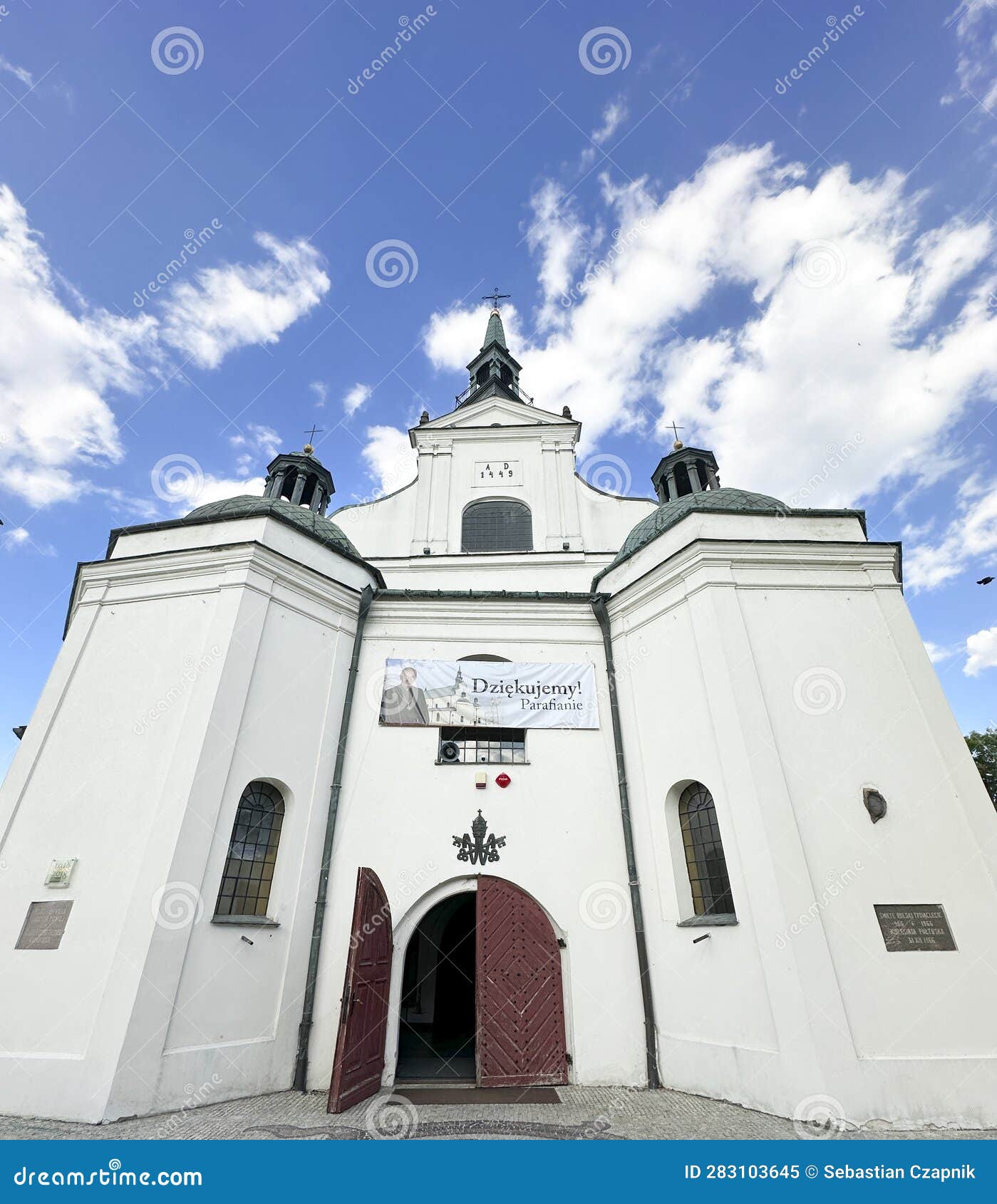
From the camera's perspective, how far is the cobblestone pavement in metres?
5.68

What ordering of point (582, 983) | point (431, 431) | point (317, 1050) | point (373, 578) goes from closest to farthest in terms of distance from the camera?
point (317, 1050) < point (582, 983) < point (373, 578) < point (431, 431)

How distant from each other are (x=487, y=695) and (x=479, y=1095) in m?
5.08

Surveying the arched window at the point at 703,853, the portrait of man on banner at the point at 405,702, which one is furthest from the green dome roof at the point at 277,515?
the arched window at the point at 703,853

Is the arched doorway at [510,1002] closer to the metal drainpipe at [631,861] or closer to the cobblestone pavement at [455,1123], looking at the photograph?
the cobblestone pavement at [455,1123]

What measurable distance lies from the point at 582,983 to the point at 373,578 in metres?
7.14

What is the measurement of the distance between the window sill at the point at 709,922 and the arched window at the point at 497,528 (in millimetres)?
8407

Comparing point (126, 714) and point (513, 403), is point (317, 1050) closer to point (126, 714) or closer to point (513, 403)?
point (126, 714)

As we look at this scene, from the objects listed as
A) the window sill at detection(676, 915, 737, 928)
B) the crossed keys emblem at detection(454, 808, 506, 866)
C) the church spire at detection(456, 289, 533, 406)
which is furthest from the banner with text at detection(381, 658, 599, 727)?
the church spire at detection(456, 289, 533, 406)

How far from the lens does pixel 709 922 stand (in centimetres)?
732

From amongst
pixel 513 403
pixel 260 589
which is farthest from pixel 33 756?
pixel 513 403

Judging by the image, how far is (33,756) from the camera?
800 centimetres

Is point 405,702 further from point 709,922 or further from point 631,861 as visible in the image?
point 709,922

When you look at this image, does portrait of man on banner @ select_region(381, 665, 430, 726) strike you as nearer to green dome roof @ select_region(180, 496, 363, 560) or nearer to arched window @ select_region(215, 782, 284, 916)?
arched window @ select_region(215, 782, 284, 916)

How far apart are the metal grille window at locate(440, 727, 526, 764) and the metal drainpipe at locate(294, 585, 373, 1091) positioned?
1.55 meters
